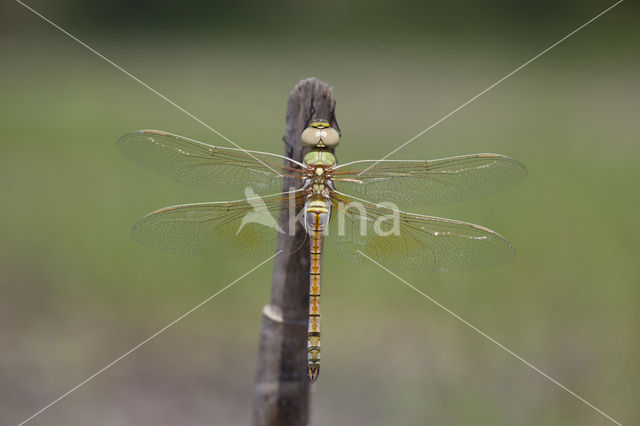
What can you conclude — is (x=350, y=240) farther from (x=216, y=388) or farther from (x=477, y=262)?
(x=216, y=388)

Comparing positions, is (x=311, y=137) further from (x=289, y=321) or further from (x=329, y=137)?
(x=289, y=321)

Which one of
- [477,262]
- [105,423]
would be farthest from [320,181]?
[105,423]

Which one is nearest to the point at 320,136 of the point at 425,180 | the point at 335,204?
the point at 335,204

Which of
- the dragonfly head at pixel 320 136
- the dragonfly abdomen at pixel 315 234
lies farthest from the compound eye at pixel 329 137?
the dragonfly abdomen at pixel 315 234

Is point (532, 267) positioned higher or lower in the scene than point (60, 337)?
higher

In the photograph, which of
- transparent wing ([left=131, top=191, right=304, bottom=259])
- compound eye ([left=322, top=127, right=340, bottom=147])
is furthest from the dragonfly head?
transparent wing ([left=131, top=191, right=304, bottom=259])

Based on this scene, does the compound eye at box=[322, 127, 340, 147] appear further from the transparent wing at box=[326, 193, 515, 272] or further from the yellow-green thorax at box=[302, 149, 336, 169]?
the transparent wing at box=[326, 193, 515, 272]
